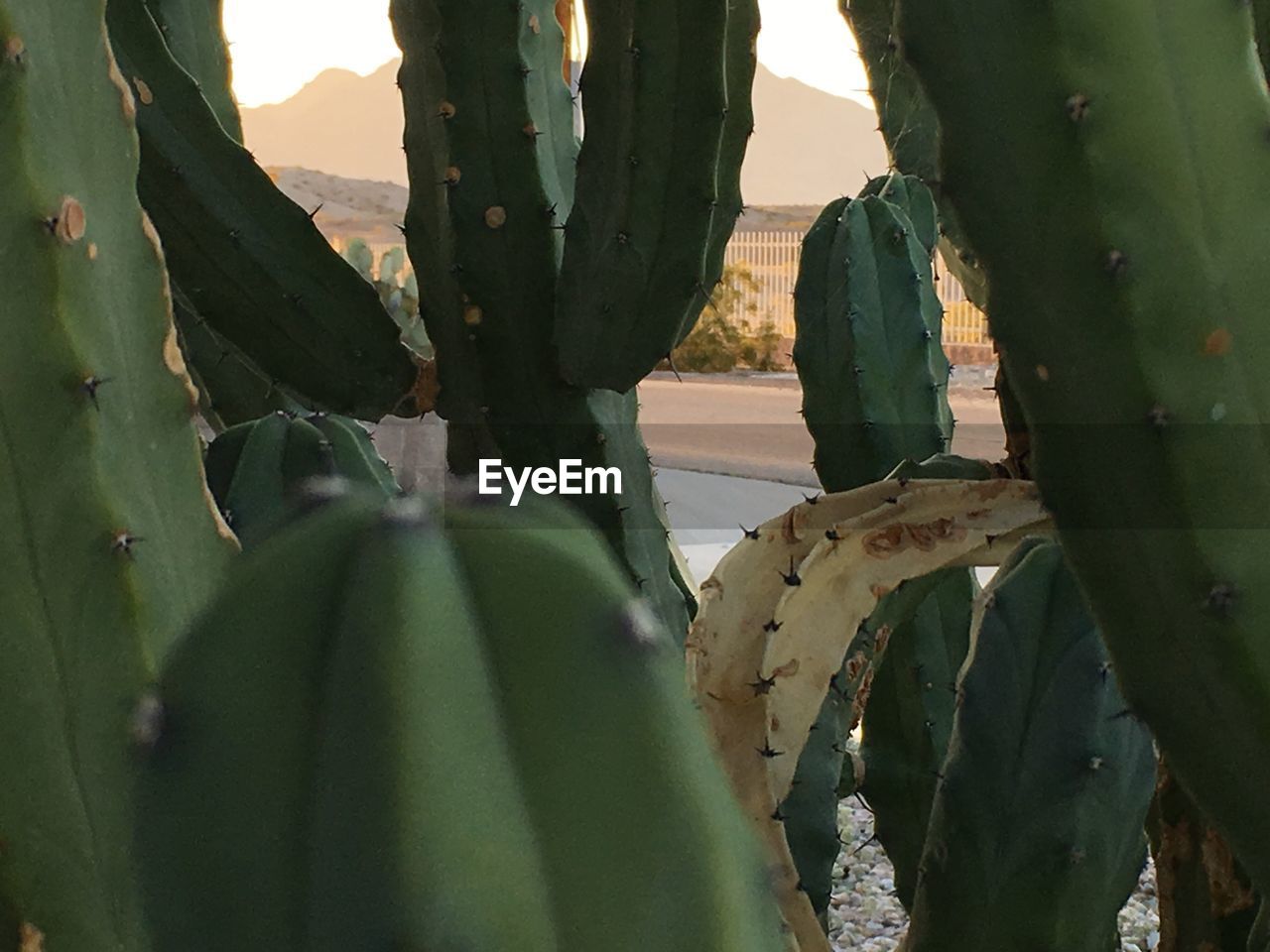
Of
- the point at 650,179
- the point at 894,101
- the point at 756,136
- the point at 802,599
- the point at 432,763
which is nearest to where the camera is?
the point at 432,763

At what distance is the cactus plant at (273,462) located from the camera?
1.10m

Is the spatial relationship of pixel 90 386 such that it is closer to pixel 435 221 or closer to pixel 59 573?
pixel 59 573

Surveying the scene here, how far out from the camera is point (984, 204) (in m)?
0.60

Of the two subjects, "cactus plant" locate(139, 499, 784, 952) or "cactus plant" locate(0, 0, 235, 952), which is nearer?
"cactus plant" locate(139, 499, 784, 952)

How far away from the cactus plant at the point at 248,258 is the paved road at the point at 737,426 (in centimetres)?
452

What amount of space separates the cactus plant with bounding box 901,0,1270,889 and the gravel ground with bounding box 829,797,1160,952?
5.36ft

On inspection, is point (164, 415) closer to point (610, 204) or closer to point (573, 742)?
point (573, 742)

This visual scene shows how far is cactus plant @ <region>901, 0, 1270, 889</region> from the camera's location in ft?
1.86

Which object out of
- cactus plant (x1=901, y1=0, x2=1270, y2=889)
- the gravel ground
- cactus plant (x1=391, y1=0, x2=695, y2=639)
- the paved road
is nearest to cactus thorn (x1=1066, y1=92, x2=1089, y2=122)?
cactus plant (x1=901, y1=0, x2=1270, y2=889)

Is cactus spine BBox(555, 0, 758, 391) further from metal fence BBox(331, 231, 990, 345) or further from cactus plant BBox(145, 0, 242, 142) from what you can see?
metal fence BBox(331, 231, 990, 345)

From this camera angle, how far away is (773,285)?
8641 mm

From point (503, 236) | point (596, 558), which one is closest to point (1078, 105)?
point (596, 558)

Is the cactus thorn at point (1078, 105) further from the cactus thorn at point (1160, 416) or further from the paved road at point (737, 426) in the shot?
the paved road at point (737, 426)

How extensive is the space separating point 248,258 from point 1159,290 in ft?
3.51
